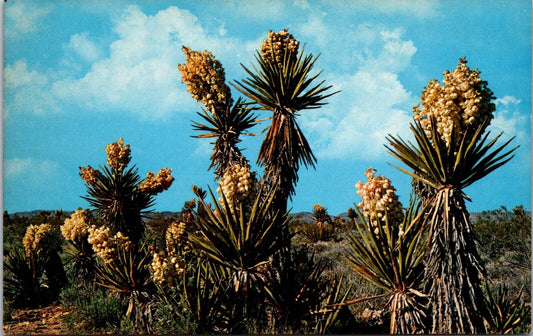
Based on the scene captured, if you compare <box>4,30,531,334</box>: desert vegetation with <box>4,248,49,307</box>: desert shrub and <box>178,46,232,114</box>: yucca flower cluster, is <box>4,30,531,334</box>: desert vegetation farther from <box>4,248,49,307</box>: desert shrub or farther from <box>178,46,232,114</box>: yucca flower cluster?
<box>4,248,49,307</box>: desert shrub

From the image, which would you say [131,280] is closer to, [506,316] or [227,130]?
[227,130]

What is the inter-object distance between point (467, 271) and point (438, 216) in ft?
2.15

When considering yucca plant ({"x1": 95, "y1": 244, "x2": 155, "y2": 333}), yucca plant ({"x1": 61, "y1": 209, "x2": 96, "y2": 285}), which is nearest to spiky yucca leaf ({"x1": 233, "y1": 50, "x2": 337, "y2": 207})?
yucca plant ({"x1": 95, "y1": 244, "x2": 155, "y2": 333})

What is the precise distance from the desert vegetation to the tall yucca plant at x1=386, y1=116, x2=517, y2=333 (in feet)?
0.05

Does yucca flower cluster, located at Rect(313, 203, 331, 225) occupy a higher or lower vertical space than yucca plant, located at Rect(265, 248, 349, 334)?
higher

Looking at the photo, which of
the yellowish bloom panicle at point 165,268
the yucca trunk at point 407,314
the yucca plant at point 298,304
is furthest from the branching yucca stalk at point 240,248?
the yucca trunk at point 407,314

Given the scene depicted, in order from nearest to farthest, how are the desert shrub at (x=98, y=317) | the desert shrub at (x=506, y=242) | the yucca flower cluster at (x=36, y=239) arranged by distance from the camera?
1. the desert shrub at (x=98, y=317)
2. the yucca flower cluster at (x=36, y=239)
3. the desert shrub at (x=506, y=242)

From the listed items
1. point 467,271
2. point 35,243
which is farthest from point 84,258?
point 467,271

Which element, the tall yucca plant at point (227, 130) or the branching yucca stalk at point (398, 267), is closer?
the branching yucca stalk at point (398, 267)

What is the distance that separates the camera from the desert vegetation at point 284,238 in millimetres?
5165

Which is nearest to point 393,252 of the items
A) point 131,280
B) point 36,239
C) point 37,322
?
point 131,280

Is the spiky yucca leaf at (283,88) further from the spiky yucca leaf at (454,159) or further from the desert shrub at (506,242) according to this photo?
the desert shrub at (506,242)

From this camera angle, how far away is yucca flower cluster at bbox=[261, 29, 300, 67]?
24.6ft

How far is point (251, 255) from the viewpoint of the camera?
19.5ft
